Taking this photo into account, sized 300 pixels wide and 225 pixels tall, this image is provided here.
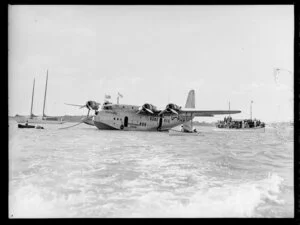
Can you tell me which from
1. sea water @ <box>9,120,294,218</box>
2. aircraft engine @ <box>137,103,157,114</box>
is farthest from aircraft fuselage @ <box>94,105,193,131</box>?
Answer: sea water @ <box>9,120,294,218</box>

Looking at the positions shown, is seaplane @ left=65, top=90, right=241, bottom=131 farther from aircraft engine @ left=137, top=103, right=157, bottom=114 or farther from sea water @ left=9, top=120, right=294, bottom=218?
sea water @ left=9, top=120, right=294, bottom=218

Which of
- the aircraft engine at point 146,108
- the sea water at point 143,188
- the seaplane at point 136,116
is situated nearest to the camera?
the sea water at point 143,188

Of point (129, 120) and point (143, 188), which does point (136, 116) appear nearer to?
point (129, 120)

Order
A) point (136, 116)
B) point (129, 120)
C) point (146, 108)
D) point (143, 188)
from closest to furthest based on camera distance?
point (143, 188), point (146, 108), point (129, 120), point (136, 116)

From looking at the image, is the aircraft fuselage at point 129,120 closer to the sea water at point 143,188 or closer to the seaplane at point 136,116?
the seaplane at point 136,116

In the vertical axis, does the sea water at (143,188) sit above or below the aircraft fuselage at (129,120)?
below

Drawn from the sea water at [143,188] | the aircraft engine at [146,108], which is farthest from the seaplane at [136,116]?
the sea water at [143,188]

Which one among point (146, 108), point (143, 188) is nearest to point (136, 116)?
point (146, 108)

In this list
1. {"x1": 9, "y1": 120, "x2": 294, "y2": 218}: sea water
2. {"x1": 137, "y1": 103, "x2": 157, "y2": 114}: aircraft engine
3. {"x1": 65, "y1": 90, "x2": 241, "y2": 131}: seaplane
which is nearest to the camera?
{"x1": 9, "y1": 120, "x2": 294, "y2": 218}: sea water

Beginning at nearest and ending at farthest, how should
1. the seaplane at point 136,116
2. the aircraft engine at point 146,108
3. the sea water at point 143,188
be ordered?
the sea water at point 143,188
the seaplane at point 136,116
the aircraft engine at point 146,108

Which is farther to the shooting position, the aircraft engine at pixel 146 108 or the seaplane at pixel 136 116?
the aircraft engine at pixel 146 108

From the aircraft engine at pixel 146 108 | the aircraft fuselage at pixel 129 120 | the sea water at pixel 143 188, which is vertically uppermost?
the aircraft engine at pixel 146 108

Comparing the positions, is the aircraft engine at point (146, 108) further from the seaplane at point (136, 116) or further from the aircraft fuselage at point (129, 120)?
the aircraft fuselage at point (129, 120)

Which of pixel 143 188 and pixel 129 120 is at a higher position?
pixel 129 120
